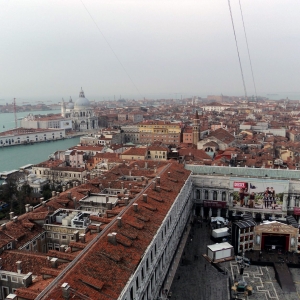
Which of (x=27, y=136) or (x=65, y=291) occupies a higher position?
(x=27, y=136)

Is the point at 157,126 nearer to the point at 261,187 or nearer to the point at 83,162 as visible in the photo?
the point at 83,162

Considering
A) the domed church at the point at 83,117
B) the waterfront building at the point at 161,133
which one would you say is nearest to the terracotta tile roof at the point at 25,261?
the waterfront building at the point at 161,133

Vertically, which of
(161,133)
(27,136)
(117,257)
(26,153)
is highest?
(27,136)

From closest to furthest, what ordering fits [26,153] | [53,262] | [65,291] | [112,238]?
[65,291] < [53,262] < [112,238] < [26,153]

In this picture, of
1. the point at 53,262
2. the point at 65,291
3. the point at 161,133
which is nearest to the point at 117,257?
the point at 53,262

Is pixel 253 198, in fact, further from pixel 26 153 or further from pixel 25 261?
pixel 26 153

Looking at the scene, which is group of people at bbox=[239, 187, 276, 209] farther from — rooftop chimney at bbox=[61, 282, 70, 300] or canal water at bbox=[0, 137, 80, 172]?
canal water at bbox=[0, 137, 80, 172]
